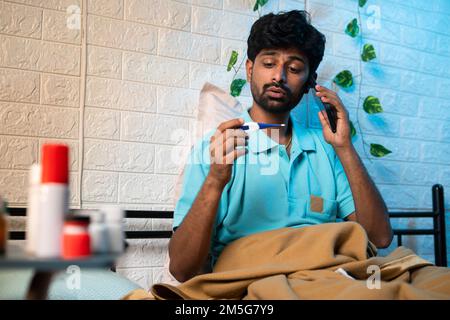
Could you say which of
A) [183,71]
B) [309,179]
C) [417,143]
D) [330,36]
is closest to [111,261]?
[309,179]

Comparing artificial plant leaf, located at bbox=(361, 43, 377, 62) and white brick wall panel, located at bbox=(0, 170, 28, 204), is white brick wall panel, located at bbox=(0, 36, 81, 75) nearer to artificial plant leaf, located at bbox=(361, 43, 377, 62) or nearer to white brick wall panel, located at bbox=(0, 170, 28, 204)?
white brick wall panel, located at bbox=(0, 170, 28, 204)

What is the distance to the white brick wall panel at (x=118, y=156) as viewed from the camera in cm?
134

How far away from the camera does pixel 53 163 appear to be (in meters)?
0.46


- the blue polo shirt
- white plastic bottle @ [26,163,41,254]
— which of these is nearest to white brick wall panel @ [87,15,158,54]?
the blue polo shirt

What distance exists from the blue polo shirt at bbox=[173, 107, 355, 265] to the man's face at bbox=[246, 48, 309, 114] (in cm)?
7

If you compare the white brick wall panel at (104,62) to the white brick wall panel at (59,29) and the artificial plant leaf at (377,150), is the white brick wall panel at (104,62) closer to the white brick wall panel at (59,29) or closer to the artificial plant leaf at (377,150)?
the white brick wall panel at (59,29)

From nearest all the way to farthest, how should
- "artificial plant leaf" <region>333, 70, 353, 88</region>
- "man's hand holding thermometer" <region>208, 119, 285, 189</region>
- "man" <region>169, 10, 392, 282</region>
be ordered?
"man's hand holding thermometer" <region>208, 119, 285, 189</region> → "man" <region>169, 10, 392, 282</region> → "artificial plant leaf" <region>333, 70, 353, 88</region>

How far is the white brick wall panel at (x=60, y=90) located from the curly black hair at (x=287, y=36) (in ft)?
1.53

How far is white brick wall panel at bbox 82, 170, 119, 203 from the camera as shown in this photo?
1.33 m

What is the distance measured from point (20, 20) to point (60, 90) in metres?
0.19

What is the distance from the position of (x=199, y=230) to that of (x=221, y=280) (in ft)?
0.62

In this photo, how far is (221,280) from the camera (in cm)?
87

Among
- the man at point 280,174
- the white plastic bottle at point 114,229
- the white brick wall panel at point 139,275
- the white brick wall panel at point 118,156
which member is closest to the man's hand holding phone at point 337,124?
the man at point 280,174

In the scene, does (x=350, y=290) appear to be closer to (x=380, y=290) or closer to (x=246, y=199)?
(x=380, y=290)
